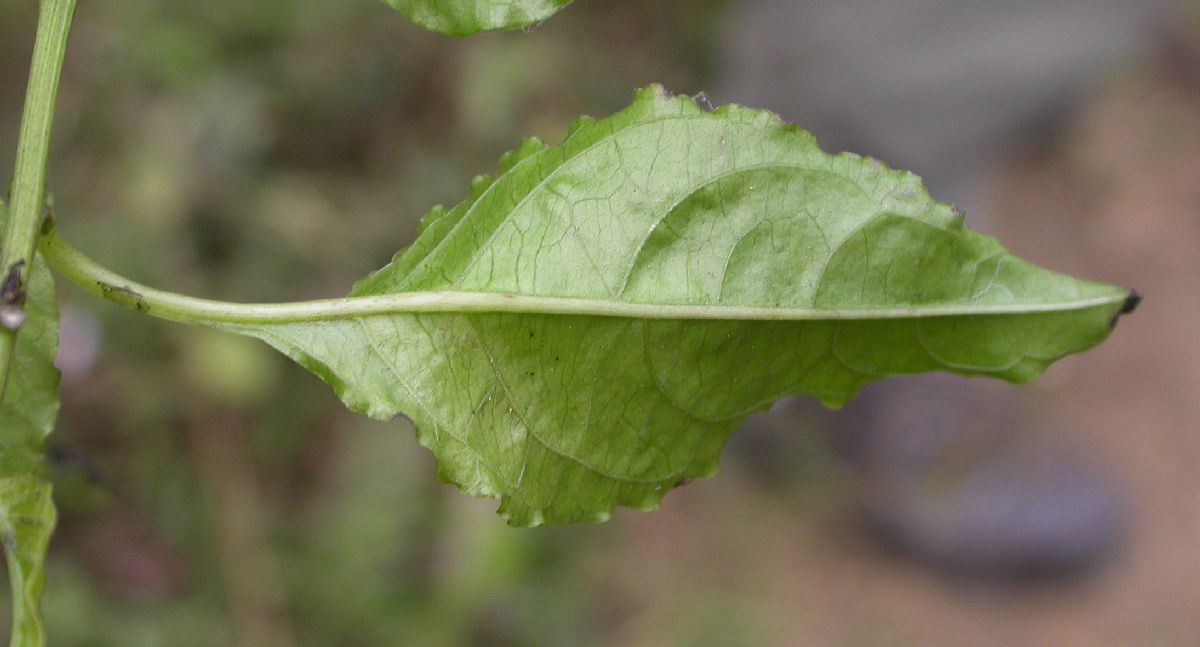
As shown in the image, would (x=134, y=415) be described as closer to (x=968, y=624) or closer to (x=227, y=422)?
(x=227, y=422)

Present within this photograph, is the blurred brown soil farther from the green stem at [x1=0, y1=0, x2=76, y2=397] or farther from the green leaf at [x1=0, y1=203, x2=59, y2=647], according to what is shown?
the green stem at [x1=0, y1=0, x2=76, y2=397]

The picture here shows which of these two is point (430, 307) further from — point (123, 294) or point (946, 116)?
point (946, 116)

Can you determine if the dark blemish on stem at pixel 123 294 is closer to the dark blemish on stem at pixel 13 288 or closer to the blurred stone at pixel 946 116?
the dark blemish on stem at pixel 13 288

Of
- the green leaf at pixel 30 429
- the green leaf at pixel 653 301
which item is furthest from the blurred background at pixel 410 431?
the green leaf at pixel 653 301

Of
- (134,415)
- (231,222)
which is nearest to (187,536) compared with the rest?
(134,415)

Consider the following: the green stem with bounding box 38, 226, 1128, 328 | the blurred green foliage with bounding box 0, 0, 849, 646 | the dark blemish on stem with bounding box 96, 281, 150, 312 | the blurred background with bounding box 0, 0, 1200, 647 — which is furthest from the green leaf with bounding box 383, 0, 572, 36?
the blurred green foliage with bounding box 0, 0, 849, 646

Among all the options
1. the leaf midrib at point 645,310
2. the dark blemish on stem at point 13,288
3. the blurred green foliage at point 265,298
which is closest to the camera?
the dark blemish on stem at point 13,288
